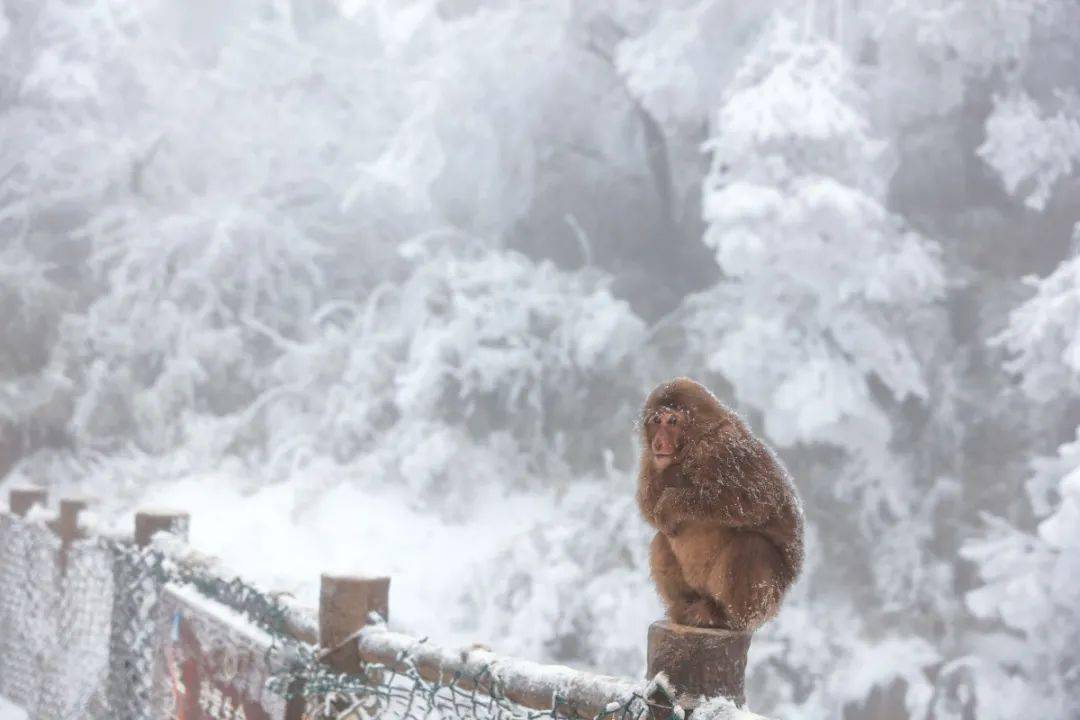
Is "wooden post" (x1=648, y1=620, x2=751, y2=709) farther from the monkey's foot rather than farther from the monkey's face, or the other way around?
the monkey's face

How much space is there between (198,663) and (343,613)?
34 centimetres

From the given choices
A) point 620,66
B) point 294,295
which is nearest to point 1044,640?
point 620,66

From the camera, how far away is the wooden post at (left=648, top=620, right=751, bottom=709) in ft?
2.18

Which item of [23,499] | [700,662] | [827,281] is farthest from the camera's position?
[827,281]

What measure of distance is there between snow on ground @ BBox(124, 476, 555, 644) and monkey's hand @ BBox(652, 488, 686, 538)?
4.50 meters

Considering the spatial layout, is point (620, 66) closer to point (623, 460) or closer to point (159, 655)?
point (623, 460)

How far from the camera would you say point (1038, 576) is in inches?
170

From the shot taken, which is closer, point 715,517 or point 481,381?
point 715,517

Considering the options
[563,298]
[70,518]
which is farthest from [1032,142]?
[70,518]

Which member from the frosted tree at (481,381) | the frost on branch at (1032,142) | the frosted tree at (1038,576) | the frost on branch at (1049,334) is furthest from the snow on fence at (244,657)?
the frost on branch at (1032,142)

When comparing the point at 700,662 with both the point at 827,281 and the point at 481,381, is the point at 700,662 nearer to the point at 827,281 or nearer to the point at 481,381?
the point at 827,281

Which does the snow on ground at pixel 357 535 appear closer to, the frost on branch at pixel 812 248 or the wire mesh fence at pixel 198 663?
the frost on branch at pixel 812 248

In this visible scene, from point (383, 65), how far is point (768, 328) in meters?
3.17

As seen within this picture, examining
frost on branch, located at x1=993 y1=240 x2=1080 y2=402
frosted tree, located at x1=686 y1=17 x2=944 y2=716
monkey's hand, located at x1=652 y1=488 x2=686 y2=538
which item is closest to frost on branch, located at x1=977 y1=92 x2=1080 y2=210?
frost on branch, located at x1=993 y1=240 x2=1080 y2=402
